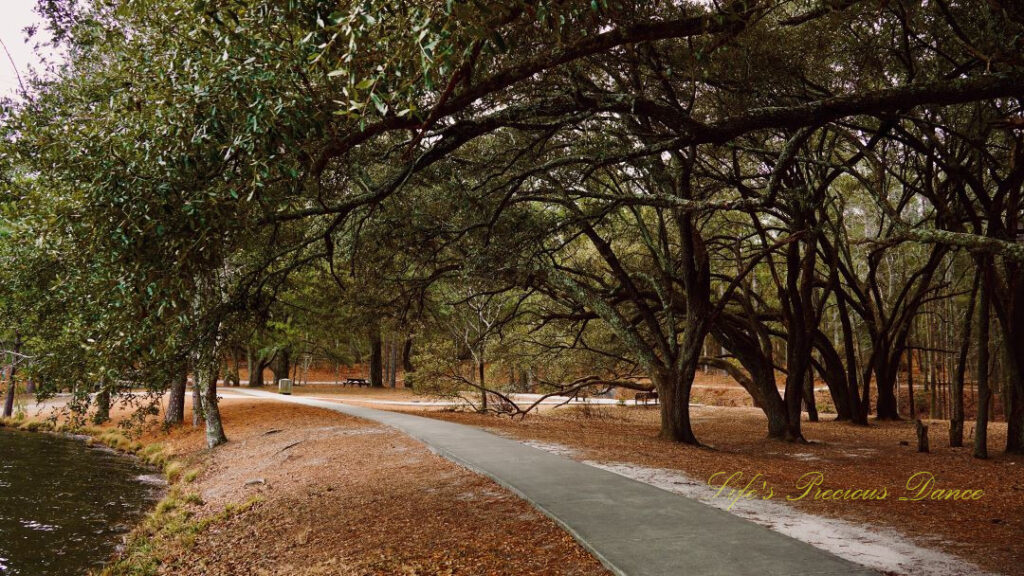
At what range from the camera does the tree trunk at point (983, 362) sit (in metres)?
10.4

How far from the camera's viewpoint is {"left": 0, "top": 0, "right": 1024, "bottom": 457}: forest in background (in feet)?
15.5

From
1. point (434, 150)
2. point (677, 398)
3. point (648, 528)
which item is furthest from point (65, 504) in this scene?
point (677, 398)

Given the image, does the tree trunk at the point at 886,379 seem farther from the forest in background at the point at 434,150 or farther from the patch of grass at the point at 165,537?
the patch of grass at the point at 165,537

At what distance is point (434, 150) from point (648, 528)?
4569 millimetres

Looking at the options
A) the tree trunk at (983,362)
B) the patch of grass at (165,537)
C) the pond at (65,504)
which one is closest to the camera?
the patch of grass at (165,537)

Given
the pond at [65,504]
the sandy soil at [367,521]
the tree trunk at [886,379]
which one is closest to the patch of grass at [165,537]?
the sandy soil at [367,521]

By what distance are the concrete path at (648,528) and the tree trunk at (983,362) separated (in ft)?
24.7

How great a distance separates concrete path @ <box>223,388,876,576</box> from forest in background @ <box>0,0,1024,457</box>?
11.4ft

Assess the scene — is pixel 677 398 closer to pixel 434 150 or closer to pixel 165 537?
pixel 434 150

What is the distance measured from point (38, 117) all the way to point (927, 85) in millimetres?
10021

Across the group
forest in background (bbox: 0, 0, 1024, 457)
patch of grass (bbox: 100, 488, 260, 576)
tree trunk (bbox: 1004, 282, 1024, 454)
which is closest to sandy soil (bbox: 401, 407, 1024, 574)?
tree trunk (bbox: 1004, 282, 1024, 454)

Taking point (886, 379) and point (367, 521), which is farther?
point (886, 379)

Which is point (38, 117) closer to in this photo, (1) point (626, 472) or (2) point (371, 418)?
(1) point (626, 472)

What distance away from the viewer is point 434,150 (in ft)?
23.4
